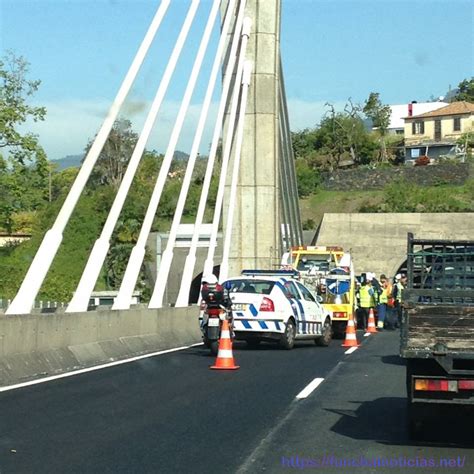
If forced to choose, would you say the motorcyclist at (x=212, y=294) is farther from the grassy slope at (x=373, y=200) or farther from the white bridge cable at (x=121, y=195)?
the grassy slope at (x=373, y=200)

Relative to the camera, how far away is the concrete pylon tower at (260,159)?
38.0 meters

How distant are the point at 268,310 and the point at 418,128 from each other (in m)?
103

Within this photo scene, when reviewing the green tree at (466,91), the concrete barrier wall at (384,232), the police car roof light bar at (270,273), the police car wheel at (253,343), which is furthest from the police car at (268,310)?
the green tree at (466,91)

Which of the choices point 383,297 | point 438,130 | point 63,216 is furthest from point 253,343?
point 438,130

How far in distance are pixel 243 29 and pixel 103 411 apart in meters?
23.9

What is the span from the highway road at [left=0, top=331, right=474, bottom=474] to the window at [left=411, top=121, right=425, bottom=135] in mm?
108417

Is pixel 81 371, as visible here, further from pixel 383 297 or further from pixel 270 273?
pixel 383 297

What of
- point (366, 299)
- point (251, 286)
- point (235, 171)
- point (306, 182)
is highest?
point (306, 182)

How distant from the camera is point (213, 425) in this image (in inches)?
446

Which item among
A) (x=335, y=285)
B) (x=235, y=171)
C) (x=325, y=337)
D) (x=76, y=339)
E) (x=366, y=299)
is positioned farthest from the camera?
(x=366, y=299)

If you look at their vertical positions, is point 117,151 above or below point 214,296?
above

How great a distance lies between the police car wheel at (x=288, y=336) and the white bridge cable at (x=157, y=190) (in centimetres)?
325

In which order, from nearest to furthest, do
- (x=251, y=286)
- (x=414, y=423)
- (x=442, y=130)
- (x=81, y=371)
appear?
(x=414, y=423)
(x=81, y=371)
(x=251, y=286)
(x=442, y=130)

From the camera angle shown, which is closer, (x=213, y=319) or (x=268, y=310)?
(x=213, y=319)
